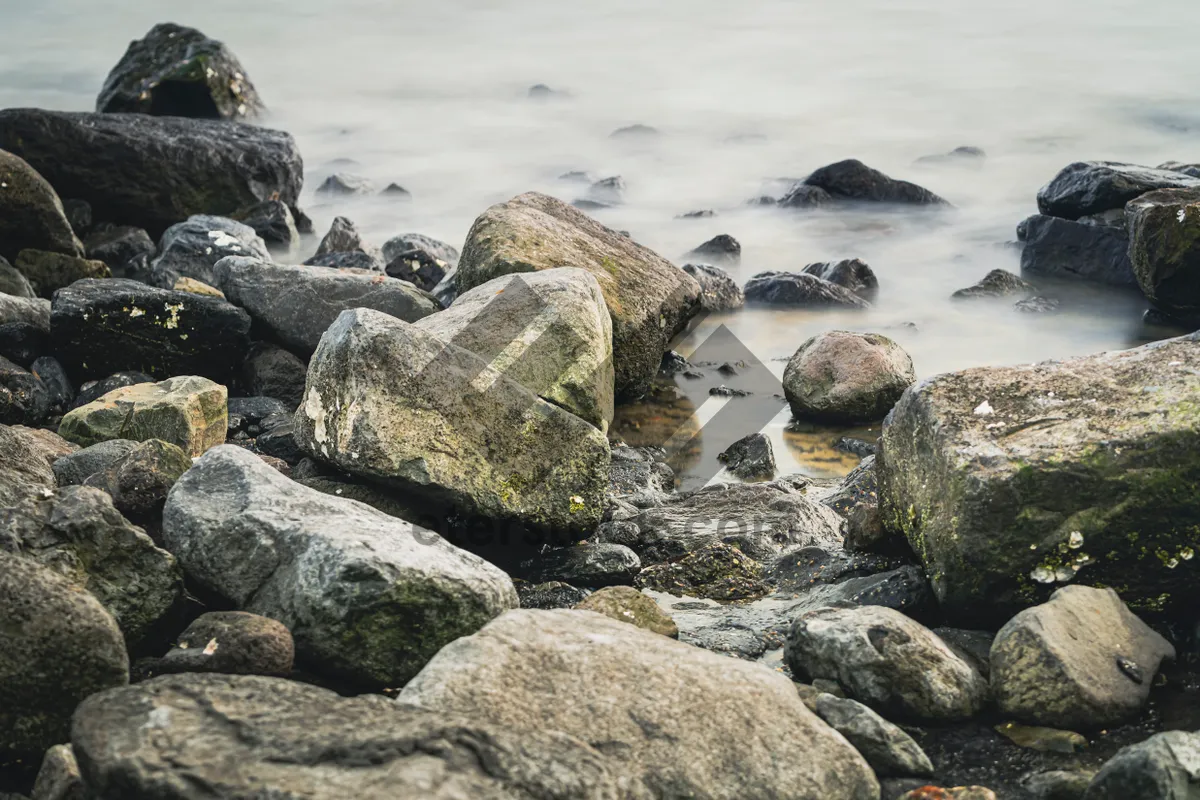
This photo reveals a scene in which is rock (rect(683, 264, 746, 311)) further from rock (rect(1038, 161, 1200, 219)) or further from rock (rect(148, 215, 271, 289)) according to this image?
rock (rect(148, 215, 271, 289))

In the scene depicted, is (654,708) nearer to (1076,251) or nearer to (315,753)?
(315,753)

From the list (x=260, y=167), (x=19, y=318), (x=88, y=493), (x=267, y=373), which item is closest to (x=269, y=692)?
(x=88, y=493)

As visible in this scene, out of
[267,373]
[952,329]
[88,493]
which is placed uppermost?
[88,493]

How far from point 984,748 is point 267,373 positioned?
6861 millimetres

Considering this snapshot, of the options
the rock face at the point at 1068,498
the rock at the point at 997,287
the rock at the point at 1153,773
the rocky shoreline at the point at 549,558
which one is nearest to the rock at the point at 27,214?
the rocky shoreline at the point at 549,558

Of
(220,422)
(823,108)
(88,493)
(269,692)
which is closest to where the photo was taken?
(269,692)

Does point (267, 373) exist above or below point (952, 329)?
above

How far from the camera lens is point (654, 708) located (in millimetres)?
4160

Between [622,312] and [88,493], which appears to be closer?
[88,493]

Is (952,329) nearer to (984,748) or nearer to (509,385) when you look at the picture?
(509,385)

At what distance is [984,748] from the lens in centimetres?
481

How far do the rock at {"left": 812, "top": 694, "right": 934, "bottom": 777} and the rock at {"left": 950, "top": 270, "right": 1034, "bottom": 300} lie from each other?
1229 centimetres

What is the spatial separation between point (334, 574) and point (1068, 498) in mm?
3319

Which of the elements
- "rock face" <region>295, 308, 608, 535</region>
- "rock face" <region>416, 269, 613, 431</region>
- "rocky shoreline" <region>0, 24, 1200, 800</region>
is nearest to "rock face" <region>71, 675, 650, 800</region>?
"rocky shoreline" <region>0, 24, 1200, 800</region>
